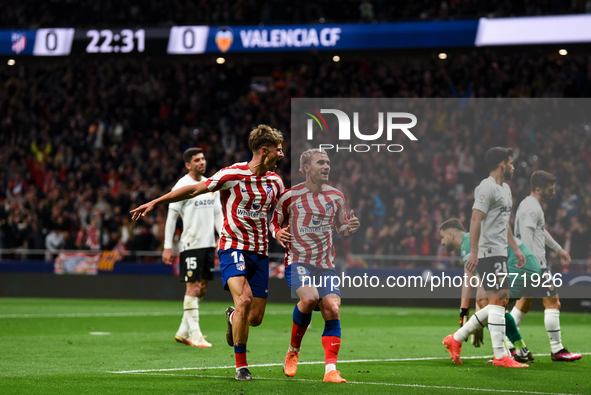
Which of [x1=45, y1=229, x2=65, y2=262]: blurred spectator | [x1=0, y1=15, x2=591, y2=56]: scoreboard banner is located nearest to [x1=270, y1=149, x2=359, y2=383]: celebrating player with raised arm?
[x1=45, y1=229, x2=65, y2=262]: blurred spectator

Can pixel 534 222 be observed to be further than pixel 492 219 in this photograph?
Yes

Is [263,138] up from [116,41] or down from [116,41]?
down

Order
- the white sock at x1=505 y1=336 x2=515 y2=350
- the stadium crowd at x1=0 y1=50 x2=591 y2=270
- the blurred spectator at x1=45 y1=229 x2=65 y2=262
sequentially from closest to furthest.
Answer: the white sock at x1=505 y1=336 x2=515 y2=350
the stadium crowd at x1=0 y1=50 x2=591 y2=270
the blurred spectator at x1=45 y1=229 x2=65 y2=262

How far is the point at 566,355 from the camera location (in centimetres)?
924

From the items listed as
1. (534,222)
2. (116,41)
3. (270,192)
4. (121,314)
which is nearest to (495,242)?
(534,222)

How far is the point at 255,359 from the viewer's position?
9109 millimetres

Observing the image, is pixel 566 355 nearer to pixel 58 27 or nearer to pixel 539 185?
pixel 539 185

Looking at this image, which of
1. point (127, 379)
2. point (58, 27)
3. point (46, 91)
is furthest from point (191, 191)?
point (46, 91)

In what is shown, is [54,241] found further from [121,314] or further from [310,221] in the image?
[310,221]

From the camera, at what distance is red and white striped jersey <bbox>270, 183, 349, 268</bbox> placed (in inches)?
302

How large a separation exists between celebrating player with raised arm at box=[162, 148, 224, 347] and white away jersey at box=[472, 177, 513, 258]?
3.55 m

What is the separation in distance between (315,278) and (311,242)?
35 centimetres

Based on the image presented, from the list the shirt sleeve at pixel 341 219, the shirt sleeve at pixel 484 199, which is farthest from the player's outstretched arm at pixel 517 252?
the shirt sleeve at pixel 341 219

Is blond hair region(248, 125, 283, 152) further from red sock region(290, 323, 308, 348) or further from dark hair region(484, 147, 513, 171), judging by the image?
dark hair region(484, 147, 513, 171)
